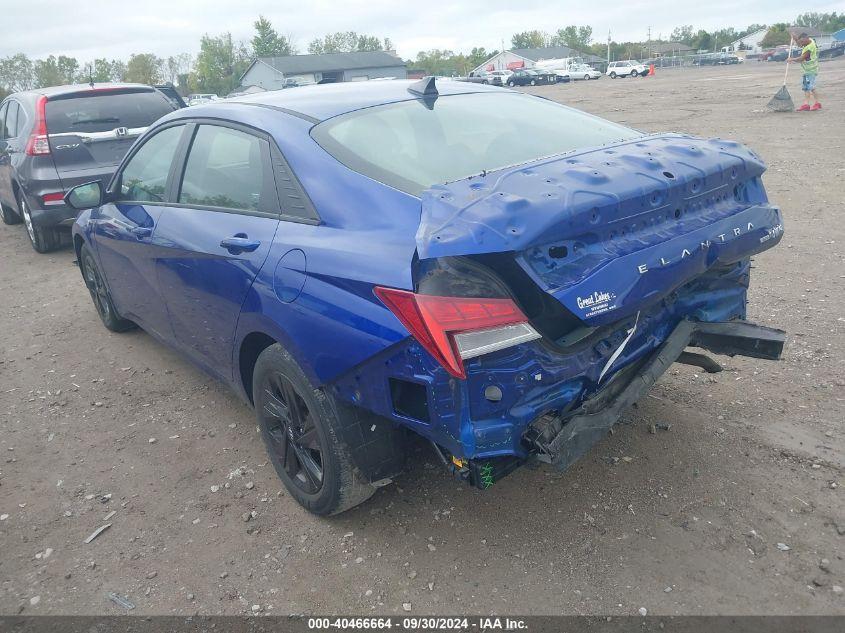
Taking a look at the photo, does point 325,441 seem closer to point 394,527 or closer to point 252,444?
point 394,527

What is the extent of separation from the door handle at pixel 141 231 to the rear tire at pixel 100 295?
1.21 metres

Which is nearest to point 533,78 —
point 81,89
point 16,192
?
point 81,89

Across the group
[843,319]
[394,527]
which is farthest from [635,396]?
[843,319]

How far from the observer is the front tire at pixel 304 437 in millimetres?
2734

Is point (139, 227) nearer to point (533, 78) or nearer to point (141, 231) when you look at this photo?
point (141, 231)

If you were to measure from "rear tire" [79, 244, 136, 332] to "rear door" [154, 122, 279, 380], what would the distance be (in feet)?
5.33

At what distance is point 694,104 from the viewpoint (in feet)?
67.5

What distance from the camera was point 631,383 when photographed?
8.66 feet

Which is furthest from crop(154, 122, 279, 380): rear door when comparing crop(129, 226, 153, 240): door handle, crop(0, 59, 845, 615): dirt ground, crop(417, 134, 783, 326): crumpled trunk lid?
crop(417, 134, 783, 326): crumpled trunk lid

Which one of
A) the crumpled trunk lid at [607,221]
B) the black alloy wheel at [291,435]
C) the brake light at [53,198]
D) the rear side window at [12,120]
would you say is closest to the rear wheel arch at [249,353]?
the black alloy wheel at [291,435]

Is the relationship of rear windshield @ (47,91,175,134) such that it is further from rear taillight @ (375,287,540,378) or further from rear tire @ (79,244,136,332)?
rear taillight @ (375,287,540,378)

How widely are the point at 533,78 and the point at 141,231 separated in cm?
5976

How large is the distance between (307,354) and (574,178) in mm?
1201

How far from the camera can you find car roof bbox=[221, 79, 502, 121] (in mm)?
3193
